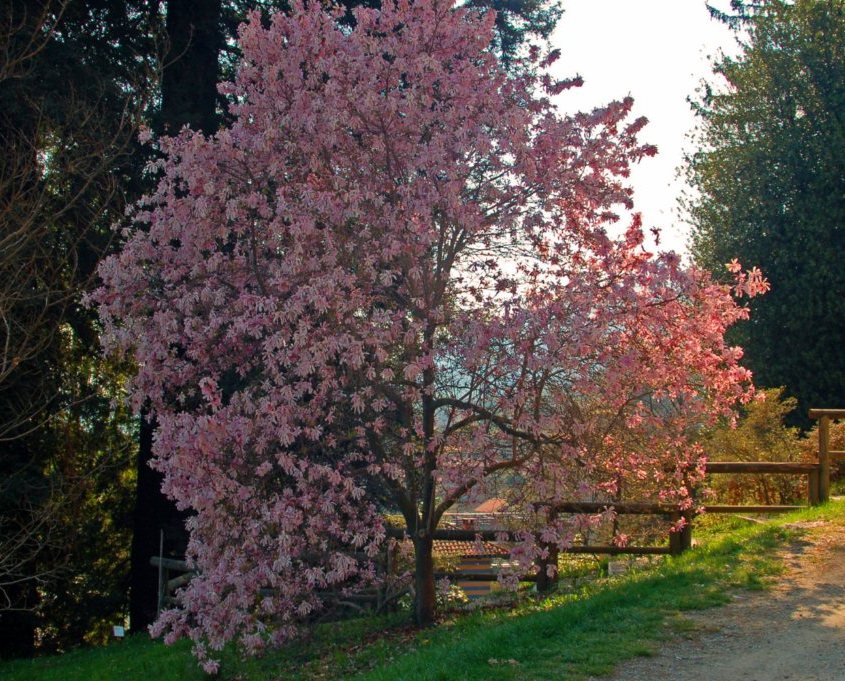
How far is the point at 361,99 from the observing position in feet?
27.0

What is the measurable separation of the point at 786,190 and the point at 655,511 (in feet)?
50.9

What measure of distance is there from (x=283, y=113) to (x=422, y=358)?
2824mm

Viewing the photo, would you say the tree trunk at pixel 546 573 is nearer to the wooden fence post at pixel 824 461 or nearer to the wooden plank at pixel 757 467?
the wooden plank at pixel 757 467

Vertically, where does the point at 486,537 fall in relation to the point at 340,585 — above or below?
above

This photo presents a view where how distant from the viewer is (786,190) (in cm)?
2284

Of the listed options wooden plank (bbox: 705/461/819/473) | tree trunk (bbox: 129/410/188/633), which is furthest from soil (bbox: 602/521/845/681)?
tree trunk (bbox: 129/410/188/633)

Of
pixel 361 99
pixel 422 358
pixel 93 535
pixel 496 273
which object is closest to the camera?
pixel 422 358

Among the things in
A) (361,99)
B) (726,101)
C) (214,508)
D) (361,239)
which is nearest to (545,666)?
(214,508)

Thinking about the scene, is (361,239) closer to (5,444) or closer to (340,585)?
(340,585)

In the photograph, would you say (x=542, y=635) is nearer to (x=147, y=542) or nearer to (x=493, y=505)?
(x=493, y=505)

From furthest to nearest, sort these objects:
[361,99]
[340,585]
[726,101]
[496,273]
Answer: [726,101] < [340,585] < [496,273] < [361,99]

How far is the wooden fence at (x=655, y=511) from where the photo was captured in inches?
364

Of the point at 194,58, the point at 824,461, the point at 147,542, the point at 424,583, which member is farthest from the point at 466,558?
the point at 194,58

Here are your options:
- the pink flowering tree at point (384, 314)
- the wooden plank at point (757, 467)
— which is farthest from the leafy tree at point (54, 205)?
the wooden plank at point (757, 467)
